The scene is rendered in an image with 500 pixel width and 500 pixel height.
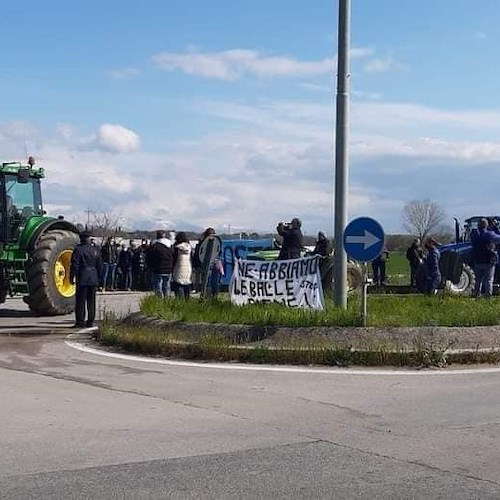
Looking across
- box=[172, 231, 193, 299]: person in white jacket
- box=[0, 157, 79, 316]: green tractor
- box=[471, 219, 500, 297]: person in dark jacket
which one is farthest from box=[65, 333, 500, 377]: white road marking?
box=[471, 219, 500, 297]: person in dark jacket

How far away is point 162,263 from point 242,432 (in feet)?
35.1

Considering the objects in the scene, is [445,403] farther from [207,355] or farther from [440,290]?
[440,290]

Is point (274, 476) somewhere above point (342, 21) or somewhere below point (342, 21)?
below

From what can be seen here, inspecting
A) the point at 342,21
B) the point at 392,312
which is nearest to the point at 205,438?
the point at 392,312

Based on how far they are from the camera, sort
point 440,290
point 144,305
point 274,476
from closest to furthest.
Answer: point 274,476
point 144,305
point 440,290

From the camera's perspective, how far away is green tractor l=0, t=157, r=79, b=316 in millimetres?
18453

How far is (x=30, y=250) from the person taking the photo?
1881 centimetres

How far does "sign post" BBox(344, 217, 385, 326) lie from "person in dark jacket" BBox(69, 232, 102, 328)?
5308mm

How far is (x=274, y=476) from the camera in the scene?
6645mm

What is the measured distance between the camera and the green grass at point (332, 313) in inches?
511

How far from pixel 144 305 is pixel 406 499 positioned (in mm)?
9639

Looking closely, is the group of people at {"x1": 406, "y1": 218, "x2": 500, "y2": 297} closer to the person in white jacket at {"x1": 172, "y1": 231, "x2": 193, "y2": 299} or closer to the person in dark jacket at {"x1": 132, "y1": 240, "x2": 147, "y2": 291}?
the person in white jacket at {"x1": 172, "y1": 231, "x2": 193, "y2": 299}

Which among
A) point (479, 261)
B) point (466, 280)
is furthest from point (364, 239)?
point (466, 280)

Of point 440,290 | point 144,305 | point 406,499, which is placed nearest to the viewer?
point 406,499
